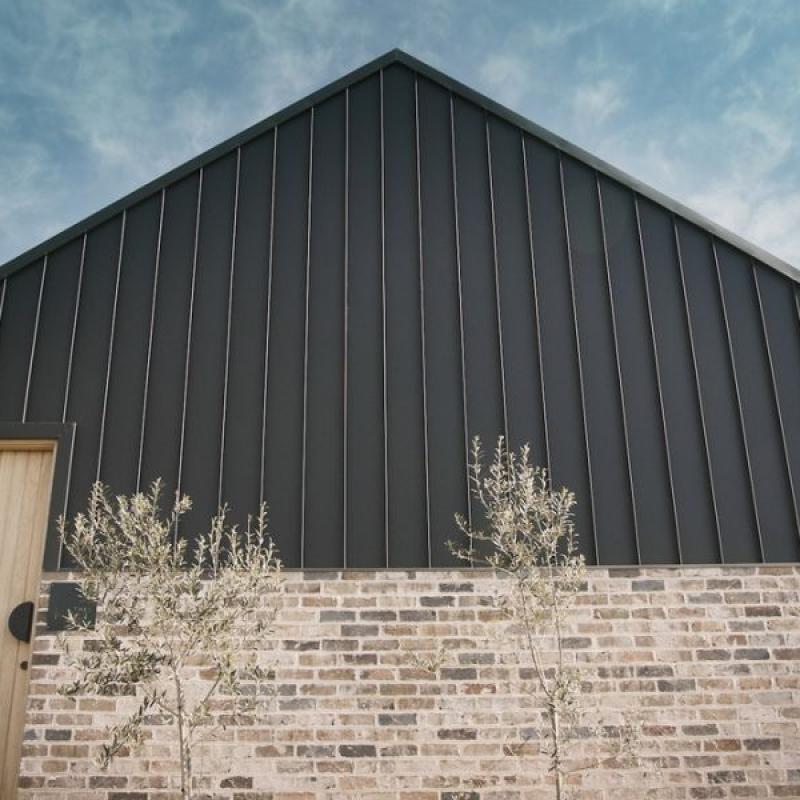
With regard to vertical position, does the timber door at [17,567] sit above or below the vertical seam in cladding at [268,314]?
below

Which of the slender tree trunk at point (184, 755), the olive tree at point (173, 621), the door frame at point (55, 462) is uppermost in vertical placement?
the door frame at point (55, 462)

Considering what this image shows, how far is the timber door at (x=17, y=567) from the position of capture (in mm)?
4789

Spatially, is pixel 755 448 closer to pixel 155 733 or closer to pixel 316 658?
pixel 316 658

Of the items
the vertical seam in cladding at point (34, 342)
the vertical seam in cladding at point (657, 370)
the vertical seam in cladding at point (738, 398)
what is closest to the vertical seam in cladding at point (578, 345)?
the vertical seam in cladding at point (657, 370)

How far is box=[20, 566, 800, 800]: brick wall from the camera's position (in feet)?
14.9

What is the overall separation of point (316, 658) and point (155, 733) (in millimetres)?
1051

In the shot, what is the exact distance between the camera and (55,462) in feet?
16.5

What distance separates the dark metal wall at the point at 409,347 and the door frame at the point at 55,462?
50 mm

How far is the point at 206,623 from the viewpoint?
3.68 m

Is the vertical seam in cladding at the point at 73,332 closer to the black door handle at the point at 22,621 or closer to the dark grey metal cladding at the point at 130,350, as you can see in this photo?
the dark grey metal cladding at the point at 130,350

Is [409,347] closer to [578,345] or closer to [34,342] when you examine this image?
[578,345]

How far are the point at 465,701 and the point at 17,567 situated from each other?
309cm

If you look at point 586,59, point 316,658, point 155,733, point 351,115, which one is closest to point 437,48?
point 351,115

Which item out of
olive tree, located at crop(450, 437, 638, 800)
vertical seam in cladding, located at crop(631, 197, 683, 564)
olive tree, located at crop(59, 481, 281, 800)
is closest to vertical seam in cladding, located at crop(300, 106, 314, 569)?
olive tree, located at crop(59, 481, 281, 800)
